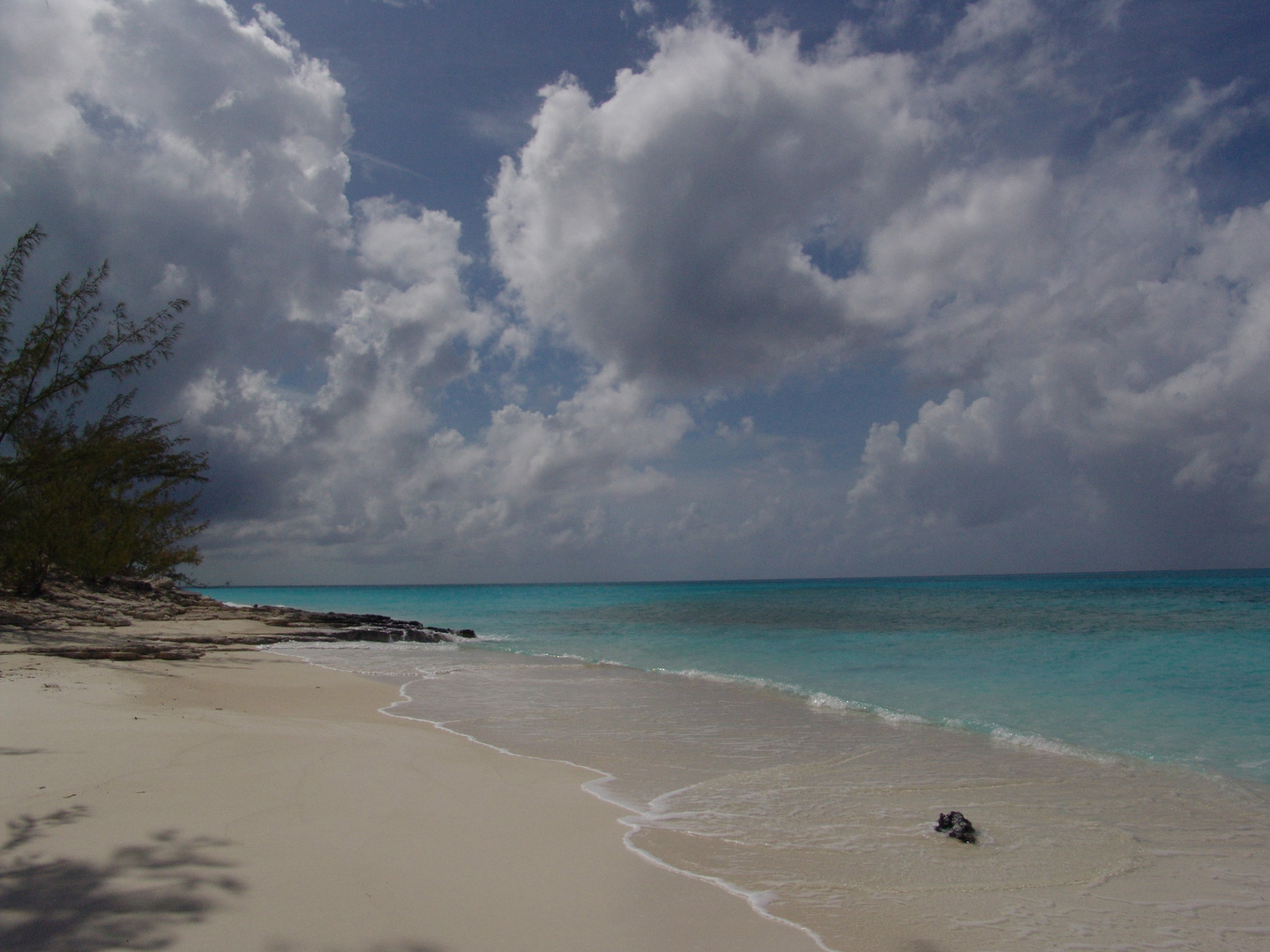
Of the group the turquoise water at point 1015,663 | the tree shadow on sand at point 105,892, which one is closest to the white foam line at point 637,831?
the tree shadow on sand at point 105,892

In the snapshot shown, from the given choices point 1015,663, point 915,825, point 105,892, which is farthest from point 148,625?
point 1015,663

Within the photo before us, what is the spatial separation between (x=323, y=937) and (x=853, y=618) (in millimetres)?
34990

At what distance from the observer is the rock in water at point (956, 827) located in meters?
5.49

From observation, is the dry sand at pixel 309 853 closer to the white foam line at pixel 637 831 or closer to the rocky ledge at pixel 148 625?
the white foam line at pixel 637 831

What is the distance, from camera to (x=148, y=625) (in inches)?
800

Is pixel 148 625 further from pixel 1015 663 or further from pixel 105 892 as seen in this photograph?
pixel 1015 663

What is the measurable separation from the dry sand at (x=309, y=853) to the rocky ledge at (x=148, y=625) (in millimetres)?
8232

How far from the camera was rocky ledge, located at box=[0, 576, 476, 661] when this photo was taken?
48.1 ft

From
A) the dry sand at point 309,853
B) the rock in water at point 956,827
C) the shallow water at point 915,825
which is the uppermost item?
the dry sand at point 309,853

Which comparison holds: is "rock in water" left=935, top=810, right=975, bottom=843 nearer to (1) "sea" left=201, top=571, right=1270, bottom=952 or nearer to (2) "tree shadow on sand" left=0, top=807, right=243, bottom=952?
(1) "sea" left=201, top=571, right=1270, bottom=952

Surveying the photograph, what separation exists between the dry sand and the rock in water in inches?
90.0

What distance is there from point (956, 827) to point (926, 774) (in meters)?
2.32

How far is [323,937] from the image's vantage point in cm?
336

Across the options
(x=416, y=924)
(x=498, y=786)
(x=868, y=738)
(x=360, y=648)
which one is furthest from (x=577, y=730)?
(x=360, y=648)
